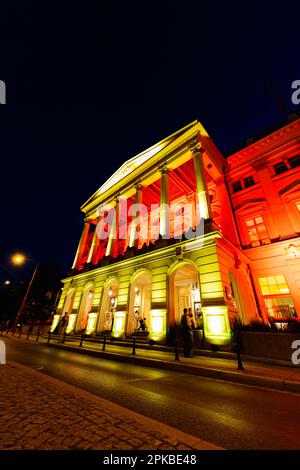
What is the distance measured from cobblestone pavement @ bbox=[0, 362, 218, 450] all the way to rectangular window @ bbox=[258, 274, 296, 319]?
14385 mm

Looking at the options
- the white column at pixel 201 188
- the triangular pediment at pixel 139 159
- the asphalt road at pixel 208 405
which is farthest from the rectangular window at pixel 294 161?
the asphalt road at pixel 208 405

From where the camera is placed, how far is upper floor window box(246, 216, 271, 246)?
1600 centimetres

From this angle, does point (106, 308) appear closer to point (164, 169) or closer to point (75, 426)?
point (164, 169)

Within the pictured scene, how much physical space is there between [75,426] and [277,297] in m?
15.5

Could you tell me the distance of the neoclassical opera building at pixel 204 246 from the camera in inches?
490

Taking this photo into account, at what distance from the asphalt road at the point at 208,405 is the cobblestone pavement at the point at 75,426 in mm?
502

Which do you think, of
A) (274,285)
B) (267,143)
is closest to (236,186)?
(267,143)

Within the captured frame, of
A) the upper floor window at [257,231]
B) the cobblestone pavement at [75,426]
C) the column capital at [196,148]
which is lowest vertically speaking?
the cobblestone pavement at [75,426]

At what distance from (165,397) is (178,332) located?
24.4 ft

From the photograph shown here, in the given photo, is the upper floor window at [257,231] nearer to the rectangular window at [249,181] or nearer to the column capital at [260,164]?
the rectangular window at [249,181]

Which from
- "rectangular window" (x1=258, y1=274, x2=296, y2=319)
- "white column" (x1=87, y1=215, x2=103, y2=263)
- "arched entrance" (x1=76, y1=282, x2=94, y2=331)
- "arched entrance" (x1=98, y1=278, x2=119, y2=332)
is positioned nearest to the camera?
"rectangular window" (x1=258, y1=274, x2=296, y2=319)

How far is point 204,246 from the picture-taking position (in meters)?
12.1

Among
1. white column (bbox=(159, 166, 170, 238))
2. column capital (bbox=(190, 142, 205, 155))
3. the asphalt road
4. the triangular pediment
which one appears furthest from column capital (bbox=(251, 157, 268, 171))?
the asphalt road

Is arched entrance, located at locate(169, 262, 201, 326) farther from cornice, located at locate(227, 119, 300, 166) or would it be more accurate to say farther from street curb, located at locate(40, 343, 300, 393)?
cornice, located at locate(227, 119, 300, 166)
